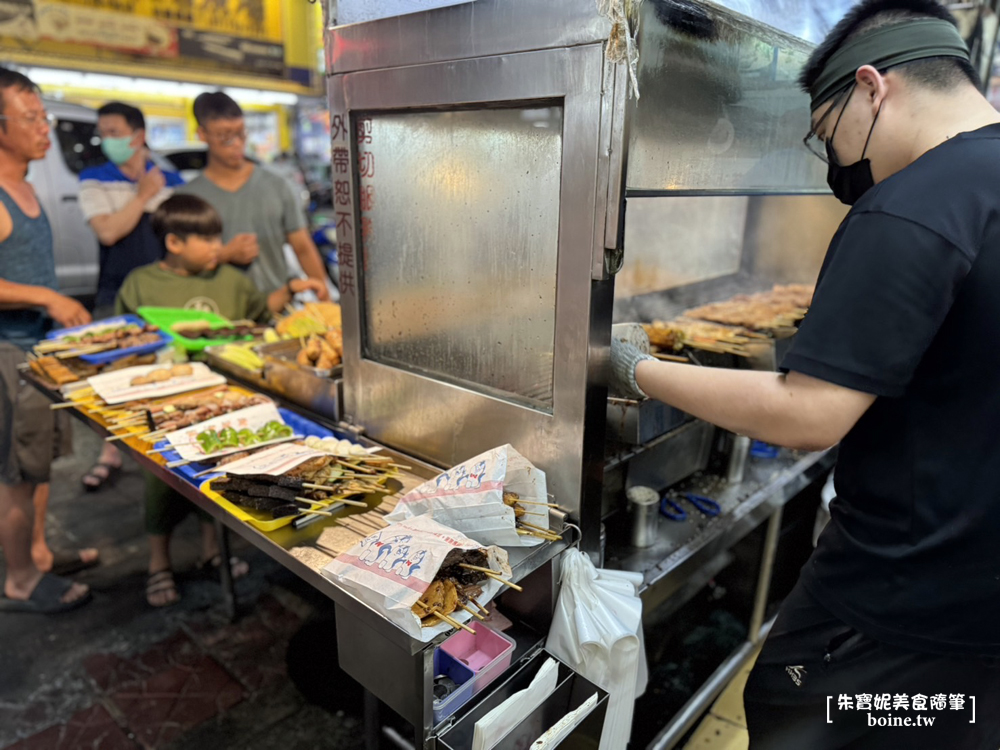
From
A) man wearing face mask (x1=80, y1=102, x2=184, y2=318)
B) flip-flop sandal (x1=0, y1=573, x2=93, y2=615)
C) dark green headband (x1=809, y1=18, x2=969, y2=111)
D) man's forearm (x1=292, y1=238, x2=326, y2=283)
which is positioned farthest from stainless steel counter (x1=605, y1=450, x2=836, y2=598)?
man wearing face mask (x1=80, y1=102, x2=184, y2=318)

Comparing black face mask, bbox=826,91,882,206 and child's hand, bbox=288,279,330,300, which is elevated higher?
black face mask, bbox=826,91,882,206

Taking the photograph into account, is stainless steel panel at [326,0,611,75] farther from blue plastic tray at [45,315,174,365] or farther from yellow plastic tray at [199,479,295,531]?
blue plastic tray at [45,315,174,365]

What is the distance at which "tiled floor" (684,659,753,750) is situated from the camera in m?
2.81

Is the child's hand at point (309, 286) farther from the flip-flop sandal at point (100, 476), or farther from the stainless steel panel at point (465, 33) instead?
the stainless steel panel at point (465, 33)

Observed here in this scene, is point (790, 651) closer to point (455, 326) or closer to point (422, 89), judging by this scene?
point (455, 326)

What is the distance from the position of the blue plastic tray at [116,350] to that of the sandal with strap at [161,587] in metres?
1.34

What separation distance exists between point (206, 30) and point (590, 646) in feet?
31.2

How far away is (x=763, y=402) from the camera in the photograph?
161cm

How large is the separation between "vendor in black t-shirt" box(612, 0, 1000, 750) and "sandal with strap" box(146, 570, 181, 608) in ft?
10.7

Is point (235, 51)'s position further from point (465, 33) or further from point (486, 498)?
point (486, 498)

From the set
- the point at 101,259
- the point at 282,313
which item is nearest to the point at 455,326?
the point at 282,313

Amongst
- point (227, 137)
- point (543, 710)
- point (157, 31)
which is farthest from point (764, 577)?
point (157, 31)

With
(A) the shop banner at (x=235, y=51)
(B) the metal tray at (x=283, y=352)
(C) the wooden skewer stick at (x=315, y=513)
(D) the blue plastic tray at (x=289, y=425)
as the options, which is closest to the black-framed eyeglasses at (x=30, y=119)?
(B) the metal tray at (x=283, y=352)

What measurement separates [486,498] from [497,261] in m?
0.81
